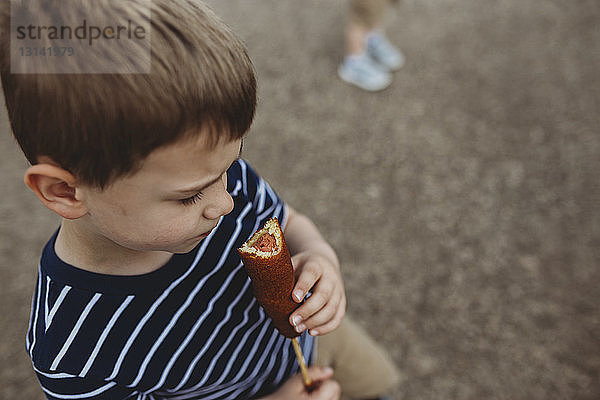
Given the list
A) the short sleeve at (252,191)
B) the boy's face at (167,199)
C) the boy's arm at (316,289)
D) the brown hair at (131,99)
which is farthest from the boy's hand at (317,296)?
the brown hair at (131,99)

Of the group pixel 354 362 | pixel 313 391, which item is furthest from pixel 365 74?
pixel 313 391

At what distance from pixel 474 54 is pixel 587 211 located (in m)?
1.05

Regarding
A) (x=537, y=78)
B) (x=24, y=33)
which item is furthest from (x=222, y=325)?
(x=537, y=78)

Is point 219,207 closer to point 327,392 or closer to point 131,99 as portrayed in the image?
point 131,99

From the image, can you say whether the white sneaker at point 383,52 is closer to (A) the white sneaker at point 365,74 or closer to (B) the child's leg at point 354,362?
(A) the white sneaker at point 365,74

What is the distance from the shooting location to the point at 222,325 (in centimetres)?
93

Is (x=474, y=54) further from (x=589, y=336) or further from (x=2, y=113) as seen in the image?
(x=2, y=113)

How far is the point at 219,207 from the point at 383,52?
2.22m

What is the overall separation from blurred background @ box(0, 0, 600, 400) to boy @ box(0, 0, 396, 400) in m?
0.91

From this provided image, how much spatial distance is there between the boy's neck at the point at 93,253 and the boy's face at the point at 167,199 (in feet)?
0.08

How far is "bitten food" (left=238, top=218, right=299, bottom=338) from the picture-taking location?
78 centimetres

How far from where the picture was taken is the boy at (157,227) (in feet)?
2.01

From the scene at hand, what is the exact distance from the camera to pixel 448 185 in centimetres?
222

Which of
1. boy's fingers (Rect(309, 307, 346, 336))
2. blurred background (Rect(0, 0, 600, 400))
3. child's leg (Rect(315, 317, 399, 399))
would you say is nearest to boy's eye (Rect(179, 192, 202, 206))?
boy's fingers (Rect(309, 307, 346, 336))
